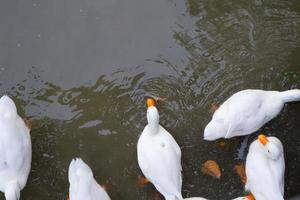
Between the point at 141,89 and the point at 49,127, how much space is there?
0.75 meters

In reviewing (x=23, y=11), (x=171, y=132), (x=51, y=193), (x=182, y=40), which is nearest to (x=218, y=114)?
(x=171, y=132)

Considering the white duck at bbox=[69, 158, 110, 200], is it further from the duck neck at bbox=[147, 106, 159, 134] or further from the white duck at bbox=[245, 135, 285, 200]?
the white duck at bbox=[245, 135, 285, 200]

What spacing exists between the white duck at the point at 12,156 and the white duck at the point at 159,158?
Result: 79 centimetres

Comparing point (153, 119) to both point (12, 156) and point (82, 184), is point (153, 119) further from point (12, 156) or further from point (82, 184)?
point (12, 156)

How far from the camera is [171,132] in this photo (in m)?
3.84

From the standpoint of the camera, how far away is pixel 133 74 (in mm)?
3959

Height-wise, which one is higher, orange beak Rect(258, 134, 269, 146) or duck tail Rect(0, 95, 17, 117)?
orange beak Rect(258, 134, 269, 146)

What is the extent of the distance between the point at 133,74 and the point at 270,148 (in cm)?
119

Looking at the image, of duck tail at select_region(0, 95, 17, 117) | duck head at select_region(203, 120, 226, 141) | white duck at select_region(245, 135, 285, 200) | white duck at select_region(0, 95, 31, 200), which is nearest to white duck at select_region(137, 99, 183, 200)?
duck head at select_region(203, 120, 226, 141)

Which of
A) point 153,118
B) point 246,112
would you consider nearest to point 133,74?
point 153,118

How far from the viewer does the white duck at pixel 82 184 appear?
337 centimetres

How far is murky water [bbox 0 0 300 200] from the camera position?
3.80 meters

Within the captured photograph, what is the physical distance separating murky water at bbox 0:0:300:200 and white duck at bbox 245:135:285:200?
0.80 feet

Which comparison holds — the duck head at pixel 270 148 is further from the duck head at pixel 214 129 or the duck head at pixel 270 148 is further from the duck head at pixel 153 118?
the duck head at pixel 153 118
